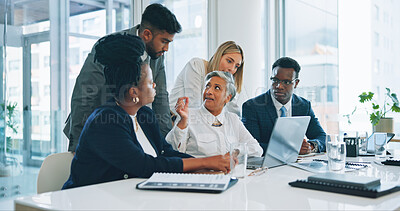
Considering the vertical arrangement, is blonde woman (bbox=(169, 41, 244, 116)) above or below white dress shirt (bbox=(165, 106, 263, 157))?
above

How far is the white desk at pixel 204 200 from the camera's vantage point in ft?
3.36

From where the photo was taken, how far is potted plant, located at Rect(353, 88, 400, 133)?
4.03 metres

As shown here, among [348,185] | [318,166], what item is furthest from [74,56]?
[348,185]

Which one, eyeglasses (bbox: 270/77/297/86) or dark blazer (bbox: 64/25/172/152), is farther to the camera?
eyeglasses (bbox: 270/77/297/86)

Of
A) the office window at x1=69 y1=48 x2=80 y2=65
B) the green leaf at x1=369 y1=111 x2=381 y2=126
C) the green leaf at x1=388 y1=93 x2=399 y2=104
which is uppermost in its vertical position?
the office window at x1=69 y1=48 x2=80 y2=65

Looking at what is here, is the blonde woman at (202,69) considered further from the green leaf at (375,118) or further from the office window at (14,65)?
the green leaf at (375,118)

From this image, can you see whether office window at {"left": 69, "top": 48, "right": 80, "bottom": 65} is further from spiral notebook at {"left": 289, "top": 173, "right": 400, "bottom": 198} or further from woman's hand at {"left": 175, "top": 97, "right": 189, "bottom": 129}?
spiral notebook at {"left": 289, "top": 173, "right": 400, "bottom": 198}

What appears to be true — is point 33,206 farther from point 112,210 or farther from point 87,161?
point 87,161

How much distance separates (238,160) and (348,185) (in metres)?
0.43

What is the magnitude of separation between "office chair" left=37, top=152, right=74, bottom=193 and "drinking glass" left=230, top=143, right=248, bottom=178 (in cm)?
73

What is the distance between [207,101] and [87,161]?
98cm

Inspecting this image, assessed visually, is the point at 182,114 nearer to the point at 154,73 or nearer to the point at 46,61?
the point at 154,73

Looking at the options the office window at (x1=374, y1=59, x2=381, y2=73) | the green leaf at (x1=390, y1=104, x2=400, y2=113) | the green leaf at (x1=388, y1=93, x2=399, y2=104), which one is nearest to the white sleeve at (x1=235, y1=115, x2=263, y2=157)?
the green leaf at (x1=390, y1=104, x2=400, y2=113)

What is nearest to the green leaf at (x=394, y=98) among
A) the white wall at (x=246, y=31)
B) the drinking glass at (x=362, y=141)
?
the white wall at (x=246, y=31)
